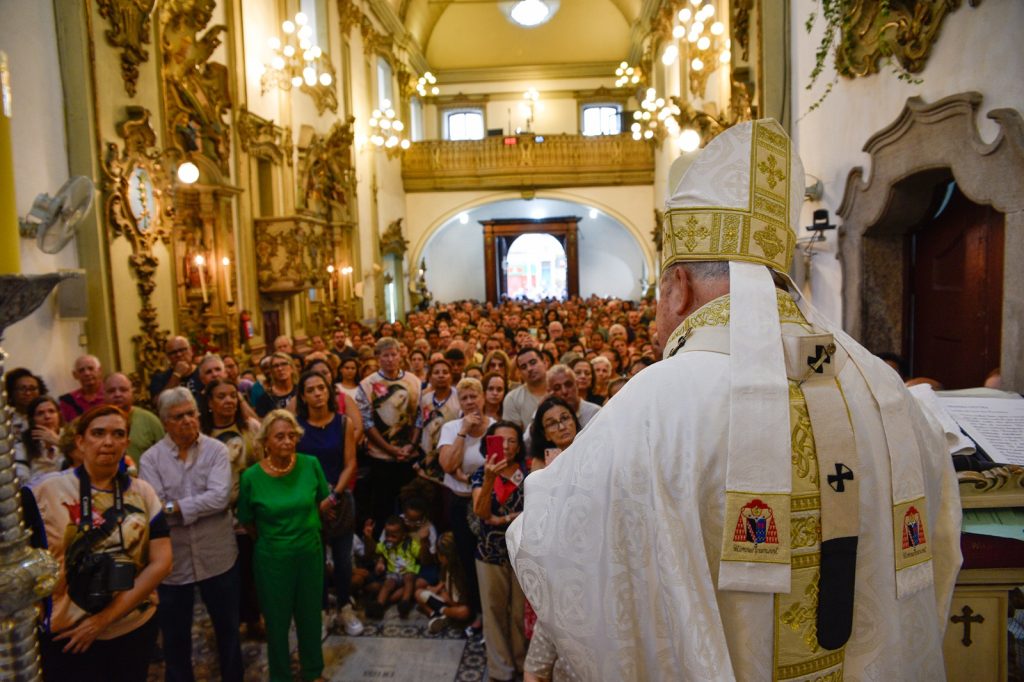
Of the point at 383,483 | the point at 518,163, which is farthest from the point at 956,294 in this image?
the point at 518,163

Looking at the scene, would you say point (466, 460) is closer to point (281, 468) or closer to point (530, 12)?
point (281, 468)

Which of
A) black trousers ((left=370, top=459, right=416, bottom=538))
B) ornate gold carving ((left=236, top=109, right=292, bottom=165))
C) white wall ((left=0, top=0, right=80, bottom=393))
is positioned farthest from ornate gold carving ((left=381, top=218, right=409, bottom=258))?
black trousers ((left=370, top=459, right=416, bottom=538))

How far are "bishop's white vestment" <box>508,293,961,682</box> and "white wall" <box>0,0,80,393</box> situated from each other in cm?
638

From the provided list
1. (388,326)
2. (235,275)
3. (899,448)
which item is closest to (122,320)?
(235,275)

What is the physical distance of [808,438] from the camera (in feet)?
4.97

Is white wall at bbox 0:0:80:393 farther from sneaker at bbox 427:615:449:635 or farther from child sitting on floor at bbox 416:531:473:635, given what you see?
sneaker at bbox 427:615:449:635

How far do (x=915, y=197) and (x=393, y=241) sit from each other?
55.0ft

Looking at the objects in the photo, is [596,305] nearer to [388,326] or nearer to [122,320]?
[388,326]

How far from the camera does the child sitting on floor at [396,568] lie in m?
4.96

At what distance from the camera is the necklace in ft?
13.0

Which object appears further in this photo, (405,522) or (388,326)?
(388,326)

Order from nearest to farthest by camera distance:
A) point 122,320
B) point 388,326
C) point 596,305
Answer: point 122,320, point 388,326, point 596,305

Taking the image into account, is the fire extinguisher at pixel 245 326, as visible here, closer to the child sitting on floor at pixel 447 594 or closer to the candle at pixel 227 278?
the candle at pixel 227 278

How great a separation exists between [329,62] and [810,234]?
40.6 ft
